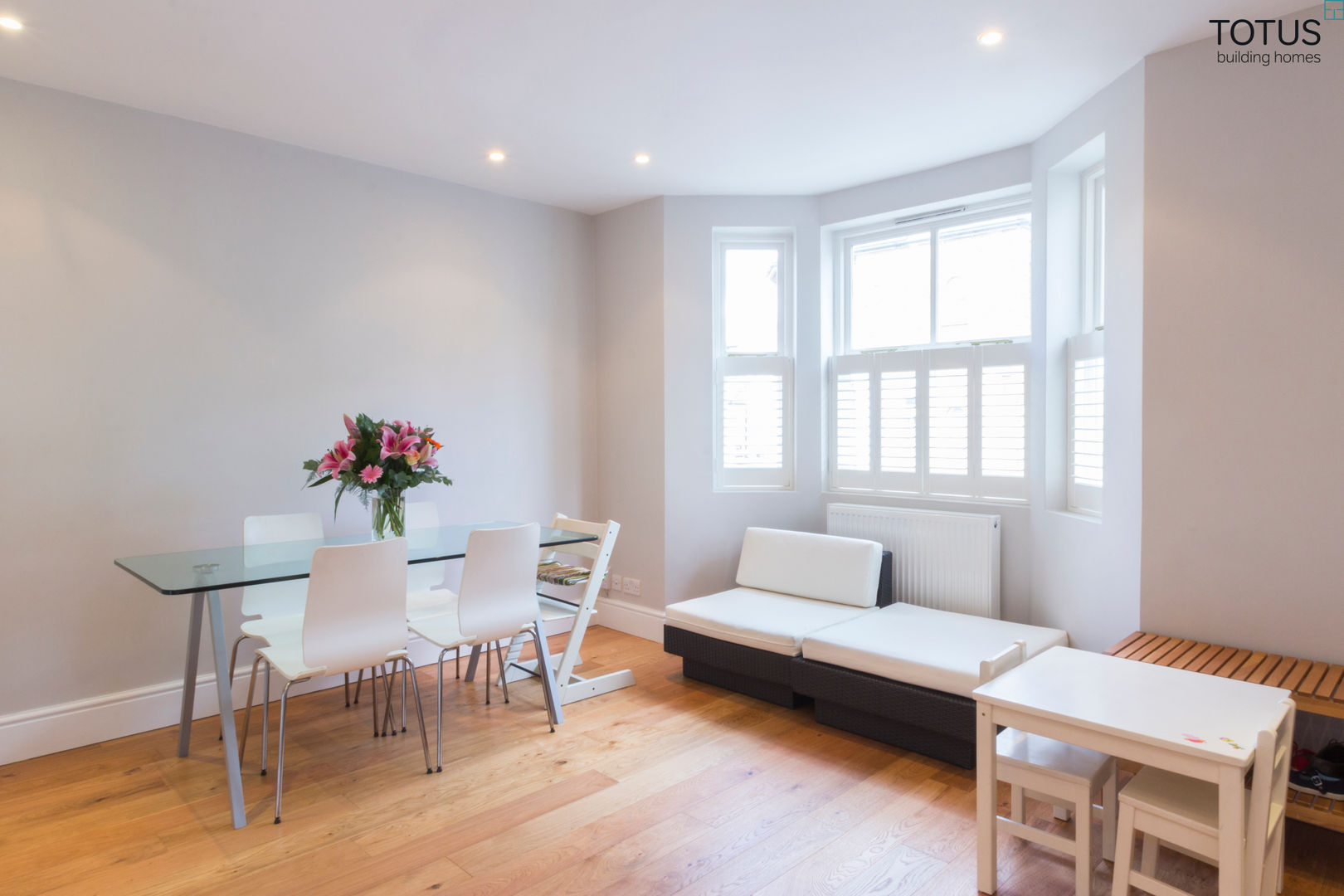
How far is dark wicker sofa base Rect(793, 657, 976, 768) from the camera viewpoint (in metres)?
2.81

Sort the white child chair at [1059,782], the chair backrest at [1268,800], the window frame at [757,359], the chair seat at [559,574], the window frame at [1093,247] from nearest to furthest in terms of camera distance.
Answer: the chair backrest at [1268,800]
the white child chair at [1059,782]
the window frame at [1093,247]
the chair seat at [559,574]
the window frame at [757,359]

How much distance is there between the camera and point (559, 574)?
3771 millimetres

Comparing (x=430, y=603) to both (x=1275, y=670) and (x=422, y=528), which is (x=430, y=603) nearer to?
(x=422, y=528)

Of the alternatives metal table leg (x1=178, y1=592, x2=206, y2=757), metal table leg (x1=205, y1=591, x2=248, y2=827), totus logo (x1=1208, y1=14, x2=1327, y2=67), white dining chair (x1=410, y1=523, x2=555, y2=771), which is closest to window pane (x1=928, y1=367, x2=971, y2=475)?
totus logo (x1=1208, y1=14, x2=1327, y2=67)

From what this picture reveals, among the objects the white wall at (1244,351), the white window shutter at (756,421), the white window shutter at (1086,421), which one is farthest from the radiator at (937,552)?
the white wall at (1244,351)

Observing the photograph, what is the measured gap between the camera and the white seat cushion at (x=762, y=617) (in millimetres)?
3428

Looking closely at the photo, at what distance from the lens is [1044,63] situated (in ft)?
9.27

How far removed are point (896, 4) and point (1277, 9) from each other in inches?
50.4

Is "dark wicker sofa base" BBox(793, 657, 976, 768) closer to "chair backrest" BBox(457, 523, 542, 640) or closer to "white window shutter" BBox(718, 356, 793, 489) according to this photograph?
"chair backrest" BBox(457, 523, 542, 640)

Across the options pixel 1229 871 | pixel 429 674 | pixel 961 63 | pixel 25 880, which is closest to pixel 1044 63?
pixel 961 63

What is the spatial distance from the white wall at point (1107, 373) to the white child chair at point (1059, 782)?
3.18ft

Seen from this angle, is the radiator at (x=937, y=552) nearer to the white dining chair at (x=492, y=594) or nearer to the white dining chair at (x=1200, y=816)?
the white dining chair at (x=1200, y=816)

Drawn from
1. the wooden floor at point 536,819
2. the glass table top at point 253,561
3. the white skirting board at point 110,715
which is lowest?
the wooden floor at point 536,819

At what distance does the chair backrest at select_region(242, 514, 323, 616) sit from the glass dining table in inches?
6.0
